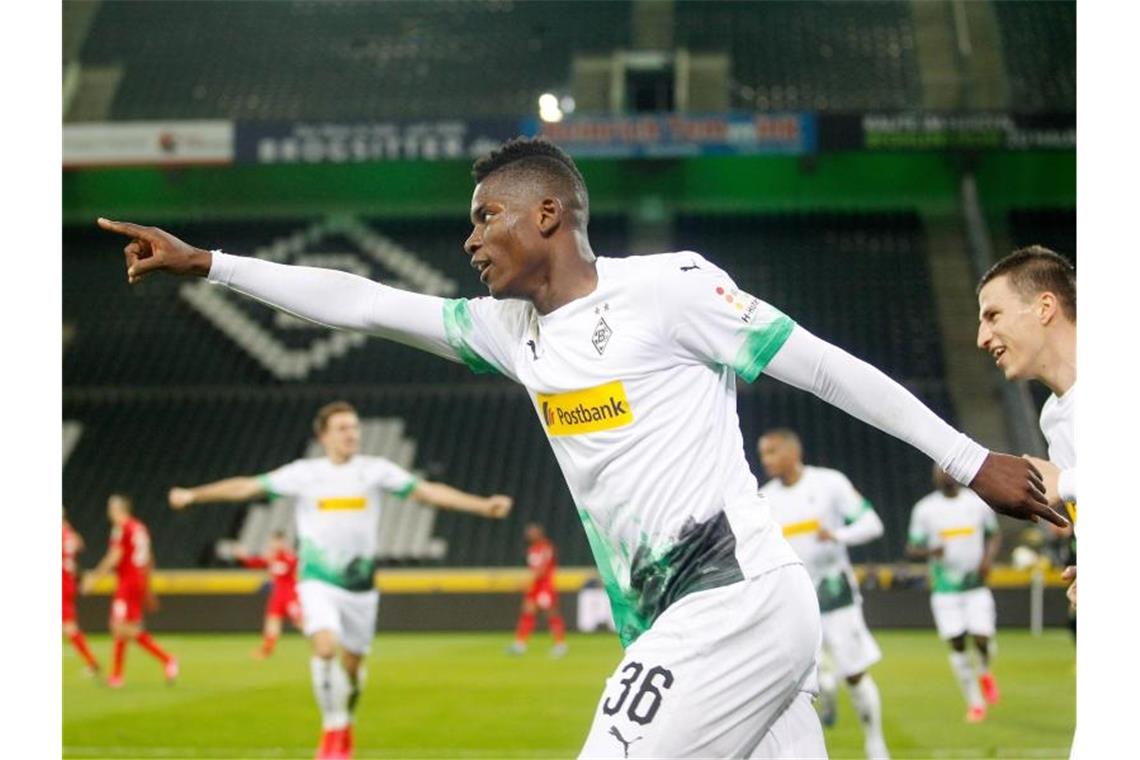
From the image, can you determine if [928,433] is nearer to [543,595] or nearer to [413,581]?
[543,595]

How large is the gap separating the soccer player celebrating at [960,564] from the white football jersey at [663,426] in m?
8.53

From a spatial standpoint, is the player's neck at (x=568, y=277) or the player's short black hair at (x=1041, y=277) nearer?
the player's neck at (x=568, y=277)

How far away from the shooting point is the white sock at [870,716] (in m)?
8.98

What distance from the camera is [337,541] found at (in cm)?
994

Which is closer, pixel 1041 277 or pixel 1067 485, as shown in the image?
pixel 1067 485

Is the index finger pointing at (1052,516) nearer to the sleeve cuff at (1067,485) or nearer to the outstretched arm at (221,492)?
the sleeve cuff at (1067,485)

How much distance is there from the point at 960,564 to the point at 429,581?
10.0m

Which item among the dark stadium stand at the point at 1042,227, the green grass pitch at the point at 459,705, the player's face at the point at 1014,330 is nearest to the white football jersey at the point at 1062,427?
the player's face at the point at 1014,330

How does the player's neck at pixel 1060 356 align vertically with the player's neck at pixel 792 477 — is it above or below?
above

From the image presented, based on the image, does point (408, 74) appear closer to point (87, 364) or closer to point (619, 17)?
point (619, 17)

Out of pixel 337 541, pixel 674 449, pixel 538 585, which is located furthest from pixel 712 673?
pixel 538 585

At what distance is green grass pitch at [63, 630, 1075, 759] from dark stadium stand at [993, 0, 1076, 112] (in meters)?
10.2

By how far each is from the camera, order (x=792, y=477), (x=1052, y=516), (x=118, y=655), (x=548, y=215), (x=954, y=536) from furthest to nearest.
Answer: (x=118, y=655)
(x=954, y=536)
(x=792, y=477)
(x=548, y=215)
(x=1052, y=516)
